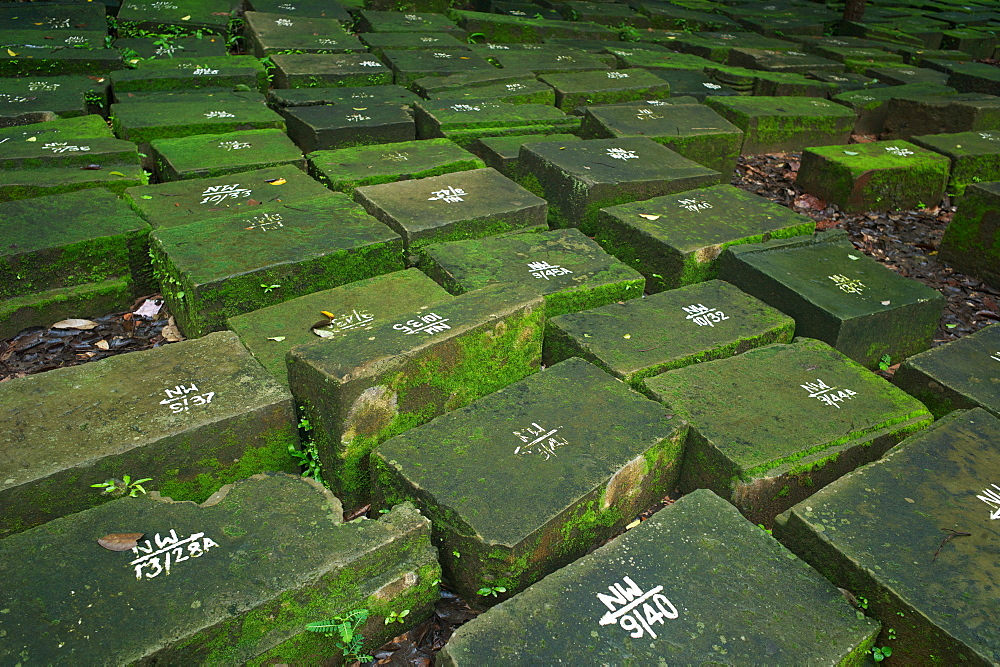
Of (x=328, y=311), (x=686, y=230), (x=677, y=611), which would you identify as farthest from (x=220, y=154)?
(x=677, y=611)

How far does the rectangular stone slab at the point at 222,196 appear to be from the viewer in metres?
3.47

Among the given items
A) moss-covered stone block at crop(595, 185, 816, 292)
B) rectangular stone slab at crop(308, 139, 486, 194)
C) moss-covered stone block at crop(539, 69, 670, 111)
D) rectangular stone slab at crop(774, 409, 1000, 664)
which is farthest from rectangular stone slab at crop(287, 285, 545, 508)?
moss-covered stone block at crop(539, 69, 670, 111)

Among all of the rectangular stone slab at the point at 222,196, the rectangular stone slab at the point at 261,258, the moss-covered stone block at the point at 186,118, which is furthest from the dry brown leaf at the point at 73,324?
the moss-covered stone block at the point at 186,118

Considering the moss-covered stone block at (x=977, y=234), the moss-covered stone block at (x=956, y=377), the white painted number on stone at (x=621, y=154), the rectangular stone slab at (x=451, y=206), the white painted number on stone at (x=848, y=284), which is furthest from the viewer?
the white painted number on stone at (x=621, y=154)

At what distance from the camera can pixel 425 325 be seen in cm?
243

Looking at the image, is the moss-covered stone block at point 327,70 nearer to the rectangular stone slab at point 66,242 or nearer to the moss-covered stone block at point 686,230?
the rectangular stone slab at point 66,242

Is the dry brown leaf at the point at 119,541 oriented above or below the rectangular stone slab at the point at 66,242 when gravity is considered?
below

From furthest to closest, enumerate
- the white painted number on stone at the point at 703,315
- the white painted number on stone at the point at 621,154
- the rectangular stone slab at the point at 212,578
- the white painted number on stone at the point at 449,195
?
1. the white painted number on stone at the point at 621,154
2. the white painted number on stone at the point at 449,195
3. the white painted number on stone at the point at 703,315
4. the rectangular stone slab at the point at 212,578

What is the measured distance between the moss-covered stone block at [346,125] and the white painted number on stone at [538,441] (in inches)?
120

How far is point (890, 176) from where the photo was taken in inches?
202

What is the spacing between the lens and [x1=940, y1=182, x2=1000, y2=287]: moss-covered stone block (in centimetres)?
428

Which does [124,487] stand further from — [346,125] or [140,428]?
[346,125]

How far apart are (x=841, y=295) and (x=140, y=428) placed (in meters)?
3.04

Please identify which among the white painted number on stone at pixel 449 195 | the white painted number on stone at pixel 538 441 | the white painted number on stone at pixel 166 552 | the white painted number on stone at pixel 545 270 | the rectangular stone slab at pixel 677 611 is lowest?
the rectangular stone slab at pixel 677 611
